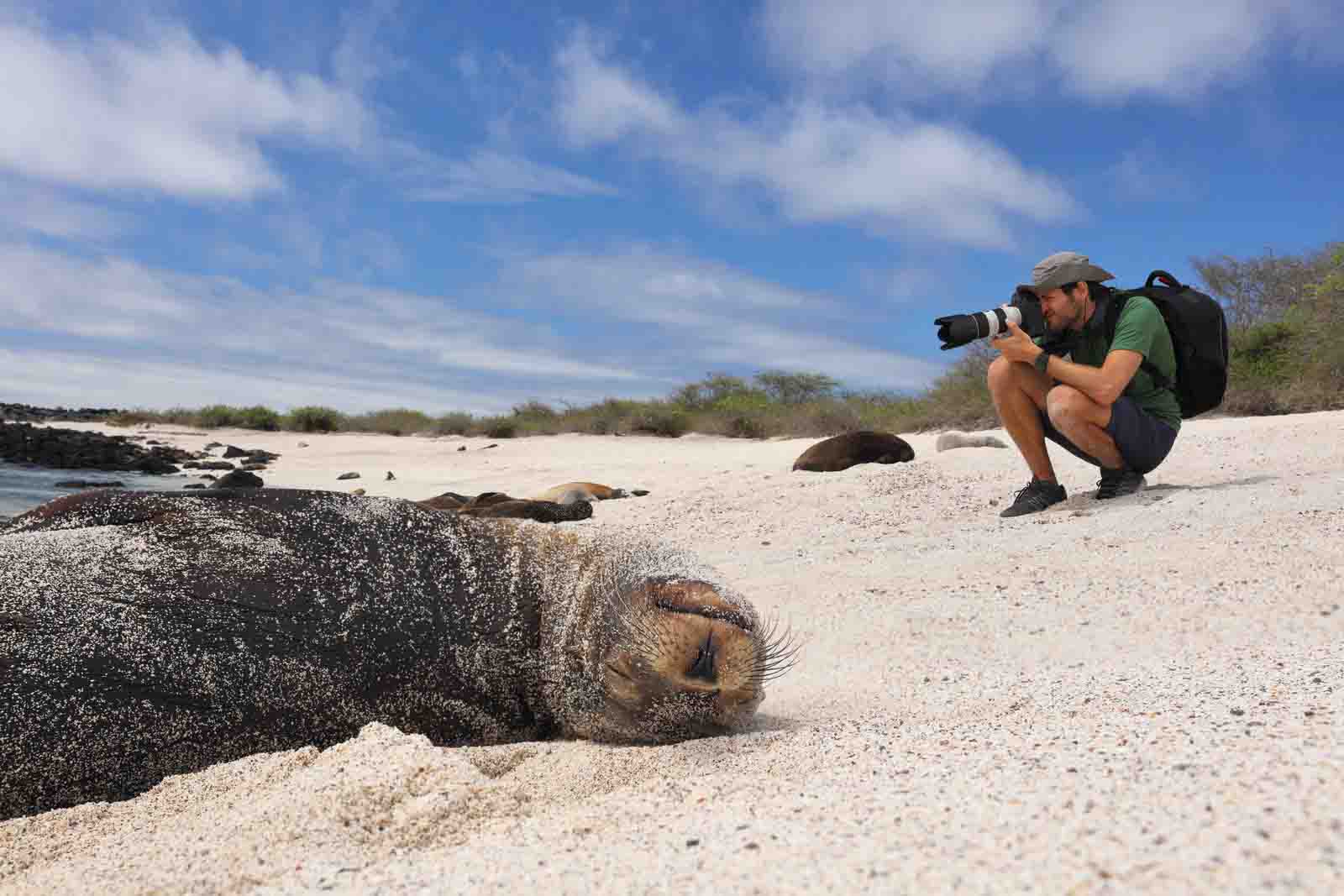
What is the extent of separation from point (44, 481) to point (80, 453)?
2846mm

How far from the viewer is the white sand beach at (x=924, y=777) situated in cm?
146

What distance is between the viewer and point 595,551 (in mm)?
3057

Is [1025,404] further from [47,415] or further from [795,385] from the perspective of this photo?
[47,415]

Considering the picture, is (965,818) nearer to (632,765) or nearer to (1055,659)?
(632,765)

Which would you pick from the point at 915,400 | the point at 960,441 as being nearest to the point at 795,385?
the point at 915,400

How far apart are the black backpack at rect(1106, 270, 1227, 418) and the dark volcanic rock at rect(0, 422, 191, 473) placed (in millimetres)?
14811

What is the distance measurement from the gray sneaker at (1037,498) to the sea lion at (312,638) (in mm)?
4550

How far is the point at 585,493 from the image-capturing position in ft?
34.9

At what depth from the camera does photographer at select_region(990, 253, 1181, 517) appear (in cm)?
598

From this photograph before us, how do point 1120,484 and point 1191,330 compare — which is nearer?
point 1191,330

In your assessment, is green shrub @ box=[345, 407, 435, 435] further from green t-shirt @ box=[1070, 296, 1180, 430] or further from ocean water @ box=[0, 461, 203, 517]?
green t-shirt @ box=[1070, 296, 1180, 430]

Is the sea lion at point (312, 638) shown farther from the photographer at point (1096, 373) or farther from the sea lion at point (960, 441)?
the sea lion at point (960, 441)

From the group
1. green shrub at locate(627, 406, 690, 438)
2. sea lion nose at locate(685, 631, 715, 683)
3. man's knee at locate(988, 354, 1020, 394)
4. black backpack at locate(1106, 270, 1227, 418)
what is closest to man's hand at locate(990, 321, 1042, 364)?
man's knee at locate(988, 354, 1020, 394)

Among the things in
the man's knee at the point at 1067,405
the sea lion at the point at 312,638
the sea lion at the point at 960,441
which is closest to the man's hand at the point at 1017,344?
the man's knee at the point at 1067,405
